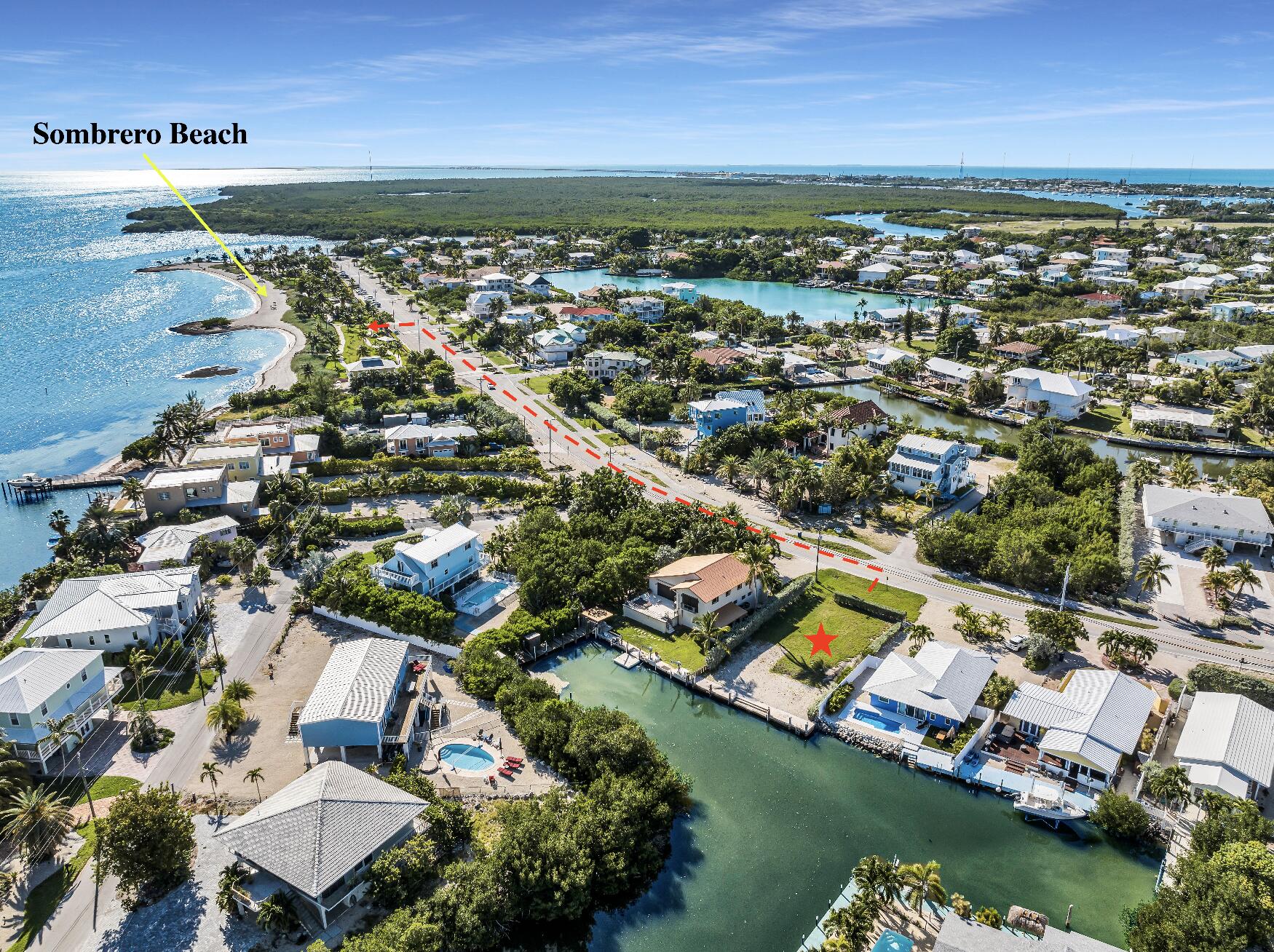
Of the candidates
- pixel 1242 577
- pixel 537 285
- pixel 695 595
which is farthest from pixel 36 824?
pixel 537 285

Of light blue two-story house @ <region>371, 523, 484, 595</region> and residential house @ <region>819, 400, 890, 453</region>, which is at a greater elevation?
residential house @ <region>819, 400, 890, 453</region>

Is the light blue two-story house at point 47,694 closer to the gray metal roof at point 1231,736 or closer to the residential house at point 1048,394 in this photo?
the gray metal roof at point 1231,736

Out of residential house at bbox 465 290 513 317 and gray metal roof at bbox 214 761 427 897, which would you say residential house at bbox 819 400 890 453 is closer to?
gray metal roof at bbox 214 761 427 897

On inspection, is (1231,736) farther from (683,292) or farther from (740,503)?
(683,292)

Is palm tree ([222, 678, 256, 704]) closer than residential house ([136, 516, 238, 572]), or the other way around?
palm tree ([222, 678, 256, 704])

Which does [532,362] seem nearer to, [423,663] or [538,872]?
[423,663]

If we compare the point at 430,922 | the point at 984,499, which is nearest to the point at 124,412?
the point at 430,922

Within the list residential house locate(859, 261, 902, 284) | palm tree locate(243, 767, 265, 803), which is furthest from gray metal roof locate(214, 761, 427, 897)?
residential house locate(859, 261, 902, 284)
